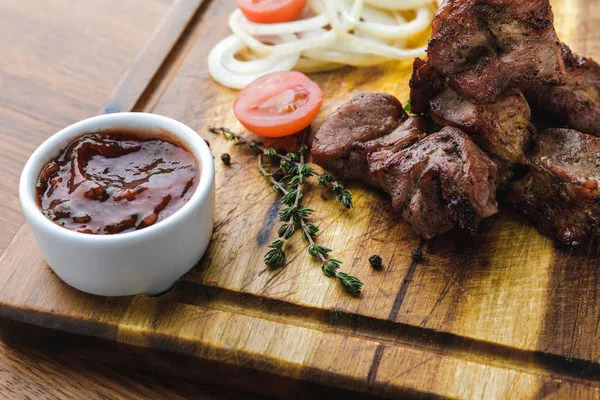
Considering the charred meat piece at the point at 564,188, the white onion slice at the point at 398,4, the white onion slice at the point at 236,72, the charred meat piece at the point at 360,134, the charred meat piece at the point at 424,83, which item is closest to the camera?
the charred meat piece at the point at 564,188

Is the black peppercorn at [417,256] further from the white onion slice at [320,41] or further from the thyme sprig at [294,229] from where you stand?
the white onion slice at [320,41]

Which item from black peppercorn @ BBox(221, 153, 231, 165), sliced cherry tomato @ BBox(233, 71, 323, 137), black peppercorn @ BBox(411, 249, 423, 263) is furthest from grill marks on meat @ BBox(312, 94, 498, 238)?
black peppercorn @ BBox(221, 153, 231, 165)

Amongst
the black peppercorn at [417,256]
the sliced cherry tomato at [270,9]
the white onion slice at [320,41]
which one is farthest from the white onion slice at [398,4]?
the black peppercorn at [417,256]

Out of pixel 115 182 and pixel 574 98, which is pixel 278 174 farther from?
pixel 574 98

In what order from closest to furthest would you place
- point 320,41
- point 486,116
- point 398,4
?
point 486,116 < point 320,41 < point 398,4

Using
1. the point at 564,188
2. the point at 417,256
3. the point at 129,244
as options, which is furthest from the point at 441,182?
the point at 129,244

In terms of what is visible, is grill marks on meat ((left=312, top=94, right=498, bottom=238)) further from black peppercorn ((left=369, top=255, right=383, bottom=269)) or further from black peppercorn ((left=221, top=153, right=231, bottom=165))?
black peppercorn ((left=221, top=153, right=231, bottom=165))
